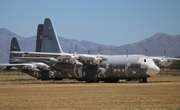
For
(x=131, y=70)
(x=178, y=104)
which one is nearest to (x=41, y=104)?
(x=178, y=104)

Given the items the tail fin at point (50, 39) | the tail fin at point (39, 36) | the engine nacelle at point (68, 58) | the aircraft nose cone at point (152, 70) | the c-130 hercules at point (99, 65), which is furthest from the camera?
the tail fin at point (39, 36)

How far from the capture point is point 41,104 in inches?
922

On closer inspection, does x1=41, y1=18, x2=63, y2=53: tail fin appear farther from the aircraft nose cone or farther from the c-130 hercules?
the aircraft nose cone

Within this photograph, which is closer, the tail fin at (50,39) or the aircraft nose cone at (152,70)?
the aircraft nose cone at (152,70)

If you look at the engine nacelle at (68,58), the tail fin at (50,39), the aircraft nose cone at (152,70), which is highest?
the tail fin at (50,39)

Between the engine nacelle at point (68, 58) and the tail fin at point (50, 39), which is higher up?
the tail fin at point (50, 39)

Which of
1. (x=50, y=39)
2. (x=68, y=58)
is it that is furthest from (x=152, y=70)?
(x=50, y=39)

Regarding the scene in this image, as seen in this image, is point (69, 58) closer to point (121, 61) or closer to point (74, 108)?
point (121, 61)

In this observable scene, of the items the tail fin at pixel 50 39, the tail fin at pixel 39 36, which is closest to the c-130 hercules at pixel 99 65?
the tail fin at pixel 50 39

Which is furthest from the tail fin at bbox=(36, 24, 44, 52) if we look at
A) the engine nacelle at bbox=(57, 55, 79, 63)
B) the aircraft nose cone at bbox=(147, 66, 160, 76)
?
the aircraft nose cone at bbox=(147, 66, 160, 76)

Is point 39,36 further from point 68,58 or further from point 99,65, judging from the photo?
point 99,65

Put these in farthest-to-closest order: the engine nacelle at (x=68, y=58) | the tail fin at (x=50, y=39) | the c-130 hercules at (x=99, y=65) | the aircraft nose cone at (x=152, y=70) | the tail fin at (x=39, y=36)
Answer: the tail fin at (x=39, y=36), the tail fin at (x=50, y=39), the engine nacelle at (x=68, y=58), the c-130 hercules at (x=99, y=65), the aircraft nose cone at (x=152, y=70)

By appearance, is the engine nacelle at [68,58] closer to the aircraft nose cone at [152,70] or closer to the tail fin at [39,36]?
the aircraft nose cone at [152,70]

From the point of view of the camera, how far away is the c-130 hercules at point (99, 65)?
47625 mm
